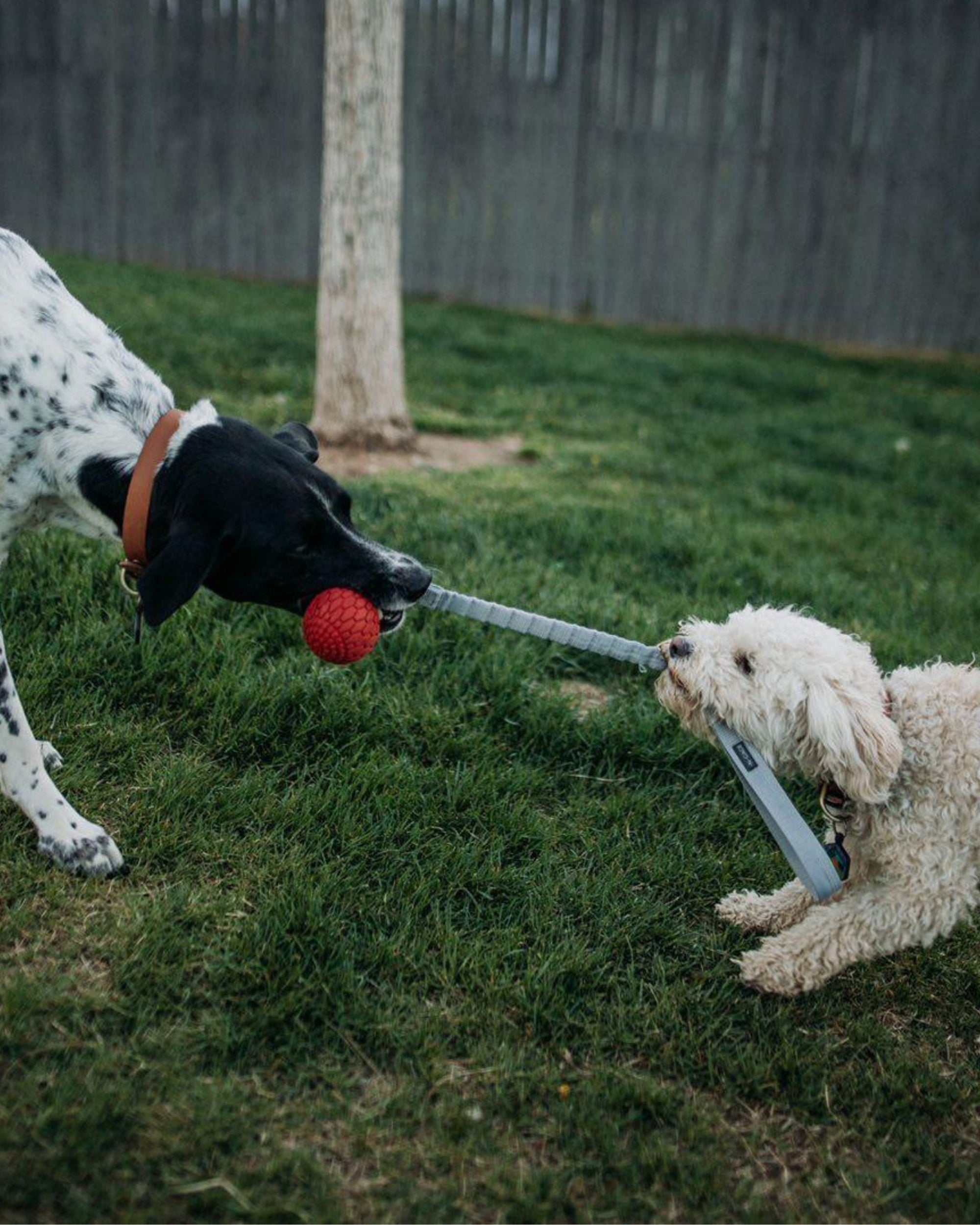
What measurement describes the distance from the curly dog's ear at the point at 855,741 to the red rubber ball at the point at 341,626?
1195 millimetres

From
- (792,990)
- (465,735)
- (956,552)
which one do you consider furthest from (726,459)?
(792,990)

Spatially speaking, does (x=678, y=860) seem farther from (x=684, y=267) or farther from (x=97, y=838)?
(x=684, y=267)

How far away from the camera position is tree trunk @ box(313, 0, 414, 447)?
5559 mm

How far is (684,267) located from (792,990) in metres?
10.3

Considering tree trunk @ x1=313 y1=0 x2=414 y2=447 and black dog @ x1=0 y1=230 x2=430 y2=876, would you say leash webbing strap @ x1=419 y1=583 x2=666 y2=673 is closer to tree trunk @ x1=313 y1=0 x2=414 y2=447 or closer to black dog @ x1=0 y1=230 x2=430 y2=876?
black dog @ x1=0 y1=230 x2=430 y2=876

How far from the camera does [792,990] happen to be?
2.68 meters

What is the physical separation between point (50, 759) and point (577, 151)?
32.6ft

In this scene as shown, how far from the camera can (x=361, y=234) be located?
18.9 feet

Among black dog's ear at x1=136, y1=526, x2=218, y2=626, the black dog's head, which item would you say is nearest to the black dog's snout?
the black dog's head

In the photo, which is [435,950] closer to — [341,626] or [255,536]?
[341,626]

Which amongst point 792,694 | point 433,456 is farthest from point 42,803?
point 433,456

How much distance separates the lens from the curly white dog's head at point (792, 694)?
2.62 m

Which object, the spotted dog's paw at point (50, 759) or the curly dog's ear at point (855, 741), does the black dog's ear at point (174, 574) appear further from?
the curly dog's ear at point (855, 741)

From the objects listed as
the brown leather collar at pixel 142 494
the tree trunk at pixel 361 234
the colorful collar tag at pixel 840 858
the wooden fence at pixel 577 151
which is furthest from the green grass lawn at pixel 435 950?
the wooden fence at pixel 577 151
